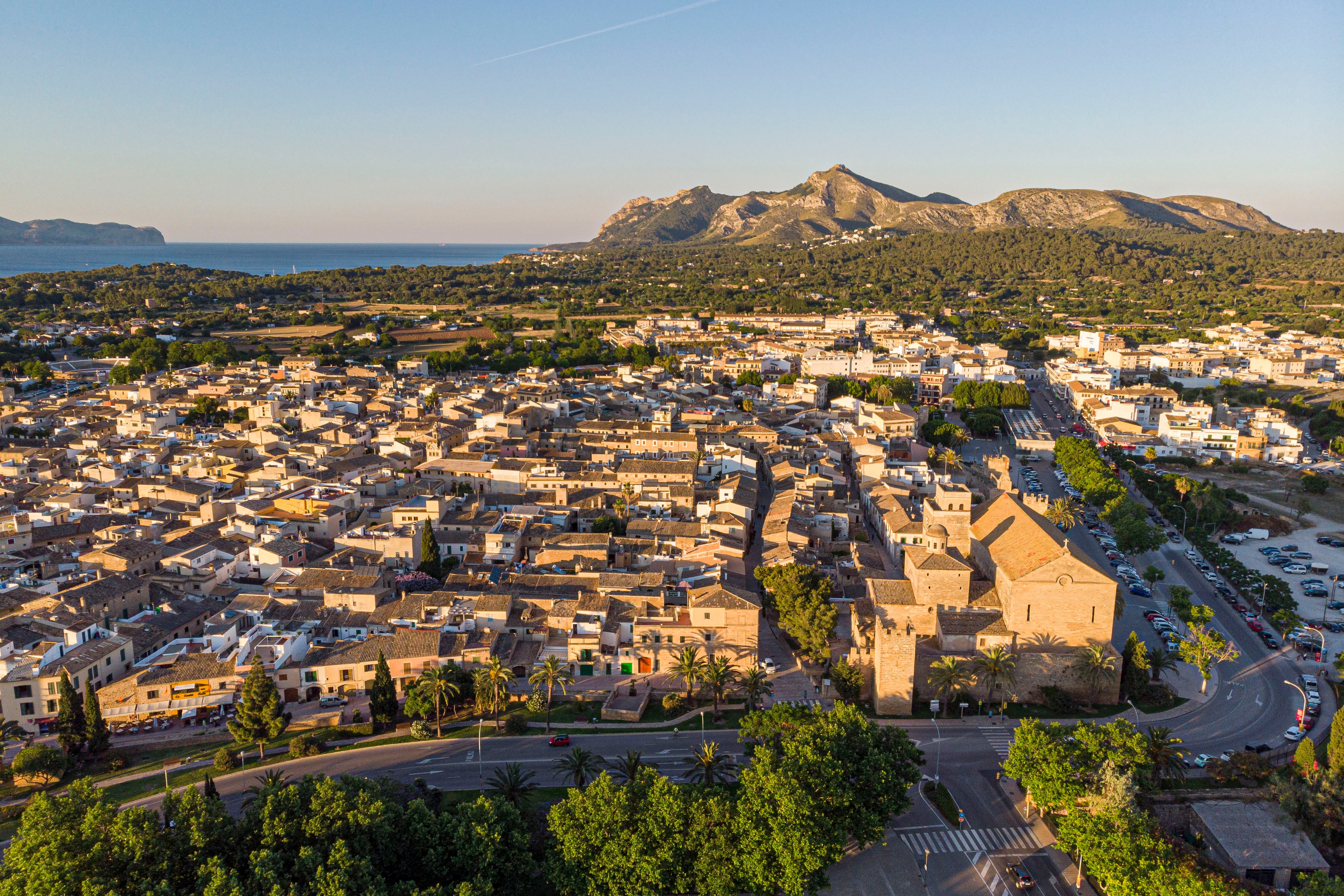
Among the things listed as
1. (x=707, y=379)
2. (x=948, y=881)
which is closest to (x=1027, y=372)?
(x=707, y=379)

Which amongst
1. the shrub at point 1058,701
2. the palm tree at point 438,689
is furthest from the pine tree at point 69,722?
the shrub at point 1058,701

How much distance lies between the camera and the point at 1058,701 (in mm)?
31562

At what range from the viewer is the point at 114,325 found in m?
120

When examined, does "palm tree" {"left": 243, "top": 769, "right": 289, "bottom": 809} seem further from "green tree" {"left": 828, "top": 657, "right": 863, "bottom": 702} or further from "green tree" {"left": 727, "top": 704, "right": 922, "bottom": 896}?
"green tree" {"left": 828, "top": 657, "right": 863, "bottom": 702}

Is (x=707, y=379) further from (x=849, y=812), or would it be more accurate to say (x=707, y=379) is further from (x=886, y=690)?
(x=849, y=812)

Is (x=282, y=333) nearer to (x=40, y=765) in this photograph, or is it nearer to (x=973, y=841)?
(x=40, y=765)

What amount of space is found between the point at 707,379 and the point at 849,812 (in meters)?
77.9

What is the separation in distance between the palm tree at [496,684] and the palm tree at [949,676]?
15.6m

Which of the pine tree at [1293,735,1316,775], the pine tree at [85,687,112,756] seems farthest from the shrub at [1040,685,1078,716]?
the pine tree at [85,687,112,756]

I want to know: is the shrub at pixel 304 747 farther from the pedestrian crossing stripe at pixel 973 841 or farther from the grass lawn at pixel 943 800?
the grass lawn at pixel 943 800

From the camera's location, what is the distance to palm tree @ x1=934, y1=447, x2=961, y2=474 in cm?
6066

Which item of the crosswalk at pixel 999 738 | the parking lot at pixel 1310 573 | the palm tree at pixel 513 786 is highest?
the palm tree at pixel 513 786

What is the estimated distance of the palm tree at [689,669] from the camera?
1267 inches

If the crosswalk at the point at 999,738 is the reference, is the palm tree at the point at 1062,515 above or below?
above
